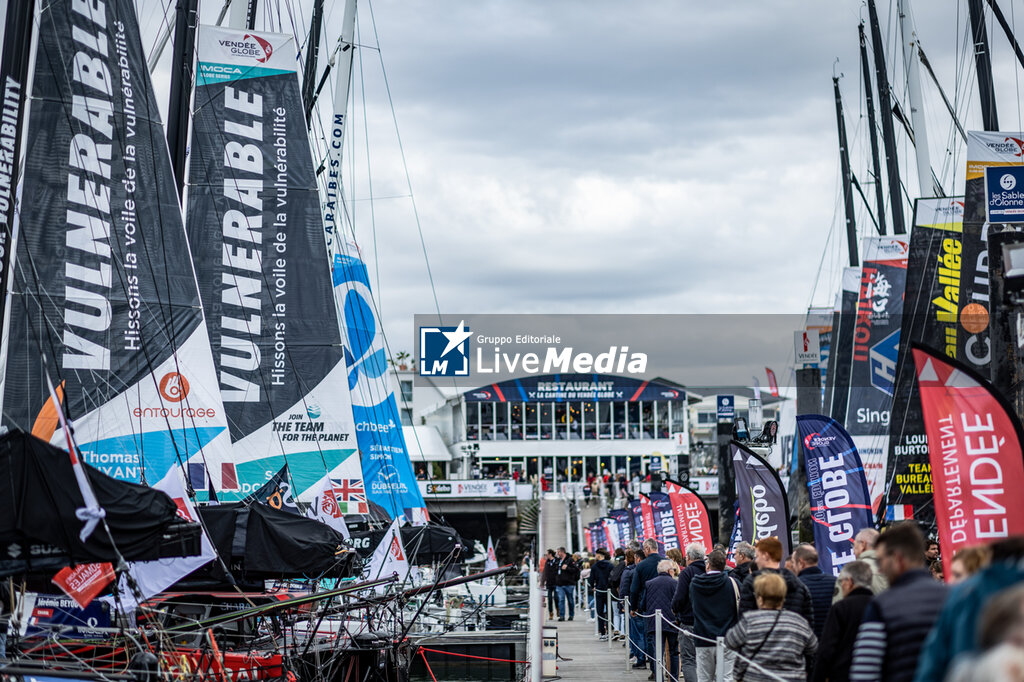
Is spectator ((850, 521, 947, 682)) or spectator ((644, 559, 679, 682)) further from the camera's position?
spectator ((644, 559, 679, 682))

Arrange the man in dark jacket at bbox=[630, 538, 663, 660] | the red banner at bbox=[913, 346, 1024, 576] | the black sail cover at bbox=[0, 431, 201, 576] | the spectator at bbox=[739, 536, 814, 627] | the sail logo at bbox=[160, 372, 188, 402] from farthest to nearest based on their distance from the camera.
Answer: the man in dark jacket at bbox=[630, 538, 663, 660] < the sail logo at bbox=[160, 372, 188, 402] < the red banner at bbox=[913, 346, 1024, 576] < the spectator at bbox=[739, 536, 814, 627] < the black sail cover at bbox=[0, 431, 201, 576]

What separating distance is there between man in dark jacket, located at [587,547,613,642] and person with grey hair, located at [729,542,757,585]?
38.1 ft

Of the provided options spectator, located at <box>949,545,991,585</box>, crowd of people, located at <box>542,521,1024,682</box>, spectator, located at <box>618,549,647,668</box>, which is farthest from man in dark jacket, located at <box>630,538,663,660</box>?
spectator, located at <box>949,545,991,585</box>

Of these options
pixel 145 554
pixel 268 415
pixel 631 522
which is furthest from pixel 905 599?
pixel 631 522

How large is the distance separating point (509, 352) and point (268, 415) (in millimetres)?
42266

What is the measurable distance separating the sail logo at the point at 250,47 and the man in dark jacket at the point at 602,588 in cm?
1105

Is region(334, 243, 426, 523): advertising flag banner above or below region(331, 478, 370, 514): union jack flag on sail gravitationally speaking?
above

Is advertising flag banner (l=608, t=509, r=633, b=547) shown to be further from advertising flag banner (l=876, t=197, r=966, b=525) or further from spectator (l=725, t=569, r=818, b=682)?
spectator (l=725, t=569, r=818, b=682)

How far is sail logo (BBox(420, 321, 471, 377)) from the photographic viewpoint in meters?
52.8

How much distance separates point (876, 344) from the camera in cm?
2702

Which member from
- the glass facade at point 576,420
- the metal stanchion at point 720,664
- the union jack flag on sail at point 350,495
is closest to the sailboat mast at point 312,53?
the union jack flag on sail at point 350,495

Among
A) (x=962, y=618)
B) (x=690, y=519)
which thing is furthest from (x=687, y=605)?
(x=690, y=519)

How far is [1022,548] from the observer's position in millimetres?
4707

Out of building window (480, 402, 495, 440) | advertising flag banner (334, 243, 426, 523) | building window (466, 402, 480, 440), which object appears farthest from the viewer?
building window (480, 402, 495, 440)
